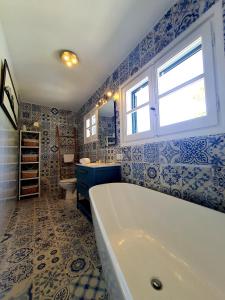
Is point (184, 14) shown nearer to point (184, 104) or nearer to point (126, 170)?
point (184, 104)

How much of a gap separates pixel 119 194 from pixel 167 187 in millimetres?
565

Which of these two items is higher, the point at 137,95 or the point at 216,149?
the point at 137,95

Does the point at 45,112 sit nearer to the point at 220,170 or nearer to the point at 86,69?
the point at 86,69

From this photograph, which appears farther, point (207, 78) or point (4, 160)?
point (4, 160)

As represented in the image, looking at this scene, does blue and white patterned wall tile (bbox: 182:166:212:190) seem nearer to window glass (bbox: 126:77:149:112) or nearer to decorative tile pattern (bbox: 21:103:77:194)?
window glass (bbox: 126:77:149:112)

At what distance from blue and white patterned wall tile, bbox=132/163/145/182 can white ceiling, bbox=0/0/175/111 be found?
5.00 ft

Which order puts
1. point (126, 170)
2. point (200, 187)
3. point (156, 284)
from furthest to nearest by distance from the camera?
point (126, 170) → point (200, 187) → point (156, 284)

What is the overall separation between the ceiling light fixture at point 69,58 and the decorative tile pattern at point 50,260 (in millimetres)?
2281

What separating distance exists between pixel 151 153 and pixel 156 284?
3.46ft

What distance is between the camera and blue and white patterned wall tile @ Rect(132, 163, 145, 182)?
5.39 ft

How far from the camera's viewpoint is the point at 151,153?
152 cm

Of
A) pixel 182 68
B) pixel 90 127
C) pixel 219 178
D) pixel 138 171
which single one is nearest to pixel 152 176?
pixel 138 171

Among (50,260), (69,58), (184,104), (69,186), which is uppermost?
(69,58)

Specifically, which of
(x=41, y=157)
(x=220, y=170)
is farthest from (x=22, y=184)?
(x=220, y=170)
